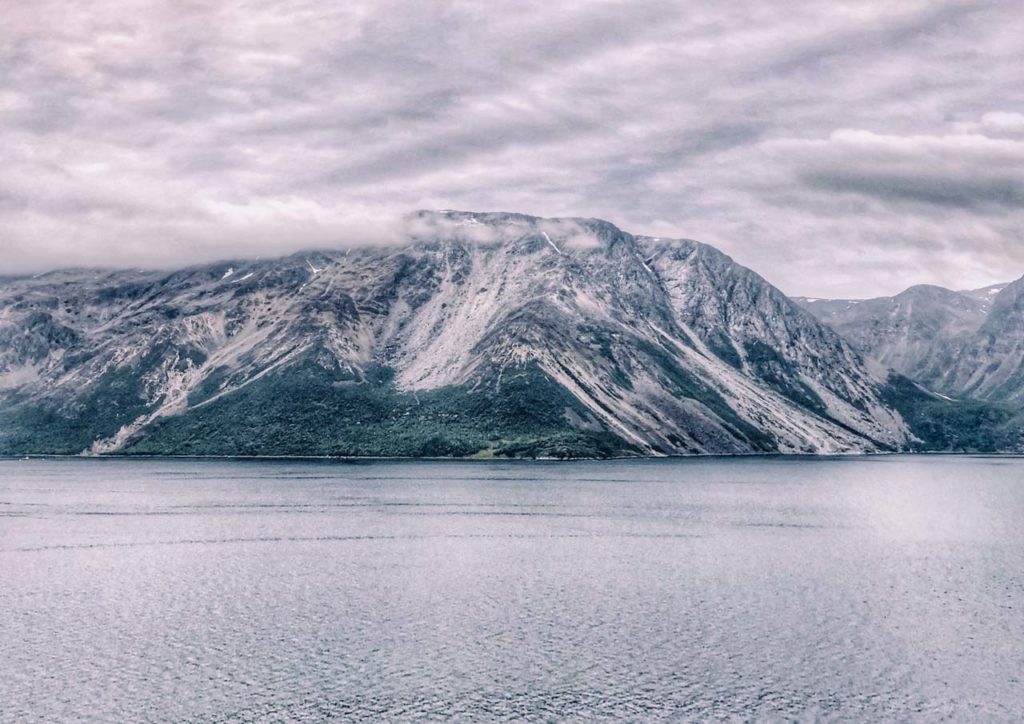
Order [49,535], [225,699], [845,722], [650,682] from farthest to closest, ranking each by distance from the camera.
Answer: [49,535], [650,682], [225,699], [845,722]

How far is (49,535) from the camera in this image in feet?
516

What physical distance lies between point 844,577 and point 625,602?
3565cm

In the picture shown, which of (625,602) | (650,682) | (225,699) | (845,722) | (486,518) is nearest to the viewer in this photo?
(845,722)

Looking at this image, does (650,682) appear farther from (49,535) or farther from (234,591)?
(49,535)

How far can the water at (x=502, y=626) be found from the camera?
69500 millimetres

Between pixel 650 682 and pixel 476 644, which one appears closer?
pixel 650 682

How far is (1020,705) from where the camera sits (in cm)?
6912

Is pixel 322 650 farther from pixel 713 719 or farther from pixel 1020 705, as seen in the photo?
pixel 1020 705

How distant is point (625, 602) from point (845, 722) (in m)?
42.1

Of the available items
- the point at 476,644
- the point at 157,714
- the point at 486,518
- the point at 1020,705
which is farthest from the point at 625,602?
the point at 486,518

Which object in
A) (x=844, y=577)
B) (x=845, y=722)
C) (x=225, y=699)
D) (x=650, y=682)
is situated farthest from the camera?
(x=844, y=577)

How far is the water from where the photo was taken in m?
69.5

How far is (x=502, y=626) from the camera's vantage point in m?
93.1

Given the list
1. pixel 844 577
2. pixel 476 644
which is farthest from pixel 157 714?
→ pixel 844 577
